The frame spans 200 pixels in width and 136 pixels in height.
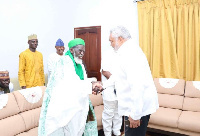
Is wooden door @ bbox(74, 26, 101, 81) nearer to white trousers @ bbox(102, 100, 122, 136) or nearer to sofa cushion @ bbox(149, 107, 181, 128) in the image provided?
white trousers @ bbox(102, 100, 122, 136)

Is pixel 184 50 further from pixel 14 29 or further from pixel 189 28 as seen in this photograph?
pixel 14 29

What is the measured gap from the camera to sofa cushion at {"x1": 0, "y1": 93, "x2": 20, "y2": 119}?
226cm

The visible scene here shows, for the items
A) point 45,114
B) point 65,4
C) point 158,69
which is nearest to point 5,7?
point 65,4

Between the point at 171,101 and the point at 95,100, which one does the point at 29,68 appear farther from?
the point at 171,101

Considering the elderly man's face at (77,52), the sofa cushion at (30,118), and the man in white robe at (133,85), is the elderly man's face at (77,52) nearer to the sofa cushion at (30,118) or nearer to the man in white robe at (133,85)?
the man in white robe at (133,85)

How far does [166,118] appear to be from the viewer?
288 centimetres

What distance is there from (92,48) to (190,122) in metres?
2.97

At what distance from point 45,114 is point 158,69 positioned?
2677 millimetres

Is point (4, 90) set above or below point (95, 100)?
above

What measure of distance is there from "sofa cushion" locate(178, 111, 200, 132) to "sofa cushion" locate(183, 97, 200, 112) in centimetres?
18

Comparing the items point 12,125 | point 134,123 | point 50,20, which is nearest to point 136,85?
point 134,123

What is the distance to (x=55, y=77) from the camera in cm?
175

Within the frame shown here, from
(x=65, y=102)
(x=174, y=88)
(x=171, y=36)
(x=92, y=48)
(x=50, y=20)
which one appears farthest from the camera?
(x=92, y=48)

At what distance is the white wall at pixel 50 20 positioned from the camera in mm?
3789
